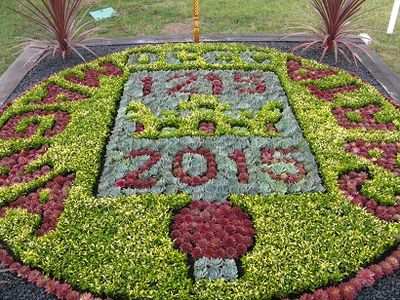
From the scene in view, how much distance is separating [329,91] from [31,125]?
3251 millimetres

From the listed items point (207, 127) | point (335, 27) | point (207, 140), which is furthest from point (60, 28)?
point (335, 27)

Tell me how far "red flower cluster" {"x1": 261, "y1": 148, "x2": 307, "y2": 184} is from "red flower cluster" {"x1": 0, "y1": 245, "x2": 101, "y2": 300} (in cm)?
180

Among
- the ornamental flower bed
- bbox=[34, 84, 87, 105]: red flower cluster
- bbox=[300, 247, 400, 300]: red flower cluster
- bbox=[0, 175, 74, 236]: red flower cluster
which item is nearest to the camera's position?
bbox=[300, 247, 400, 300]: red flower cluster

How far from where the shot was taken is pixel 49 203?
3.69m

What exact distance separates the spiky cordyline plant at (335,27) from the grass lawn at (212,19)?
2.09 ft

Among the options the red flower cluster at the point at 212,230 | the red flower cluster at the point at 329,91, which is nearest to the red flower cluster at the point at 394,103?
the red flower cluster at the point at 329,91

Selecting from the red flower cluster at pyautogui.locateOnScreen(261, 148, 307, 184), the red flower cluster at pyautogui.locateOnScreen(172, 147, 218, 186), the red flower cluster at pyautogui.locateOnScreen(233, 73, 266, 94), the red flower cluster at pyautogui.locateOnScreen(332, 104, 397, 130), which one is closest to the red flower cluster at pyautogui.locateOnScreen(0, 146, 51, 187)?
the red flower cluster at pyautogui.locateOnScreen(172, 147, 218, 186)

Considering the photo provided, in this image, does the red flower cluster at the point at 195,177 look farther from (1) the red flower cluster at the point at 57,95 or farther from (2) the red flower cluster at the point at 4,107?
(2) the red flower cluster at the point at 4,107

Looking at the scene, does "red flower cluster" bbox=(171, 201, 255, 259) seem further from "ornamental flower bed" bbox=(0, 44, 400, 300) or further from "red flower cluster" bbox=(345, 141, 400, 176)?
"red flower cluster" bbox=(345, 141, 400, 176)

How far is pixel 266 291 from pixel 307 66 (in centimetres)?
358

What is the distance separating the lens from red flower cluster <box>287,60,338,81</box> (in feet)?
18.1

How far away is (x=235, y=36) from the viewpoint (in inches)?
266

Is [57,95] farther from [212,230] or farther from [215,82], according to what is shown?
[212,230]

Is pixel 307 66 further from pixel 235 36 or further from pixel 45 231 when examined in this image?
pixel 45 231
